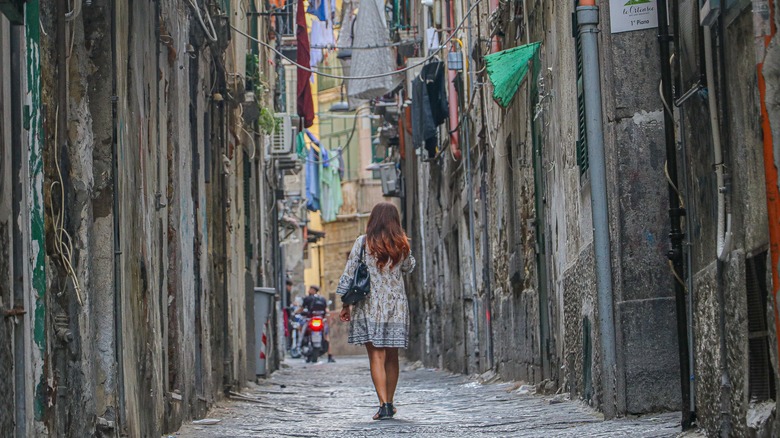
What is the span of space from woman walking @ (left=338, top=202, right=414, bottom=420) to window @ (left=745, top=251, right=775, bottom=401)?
468 centimetres

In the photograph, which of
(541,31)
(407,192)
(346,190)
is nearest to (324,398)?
(541,31)

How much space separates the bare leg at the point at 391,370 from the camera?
9.56m

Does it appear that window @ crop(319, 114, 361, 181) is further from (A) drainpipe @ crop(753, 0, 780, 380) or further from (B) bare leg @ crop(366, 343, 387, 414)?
(A) drainpipe @ crop(753, 0, 780, 380)

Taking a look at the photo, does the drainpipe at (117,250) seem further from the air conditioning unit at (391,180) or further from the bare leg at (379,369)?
the air conditioning unit at (391,180)

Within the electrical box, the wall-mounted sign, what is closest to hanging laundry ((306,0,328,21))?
the wall-mounted sign

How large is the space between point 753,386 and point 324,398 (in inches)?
325

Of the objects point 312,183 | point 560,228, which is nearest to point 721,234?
point 560,228

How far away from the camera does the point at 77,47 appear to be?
6270 mm

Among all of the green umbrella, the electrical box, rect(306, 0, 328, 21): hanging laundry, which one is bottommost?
the electrical box

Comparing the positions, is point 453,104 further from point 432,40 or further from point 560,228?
point 560,228

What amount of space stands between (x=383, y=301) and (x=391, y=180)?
72.9 feet

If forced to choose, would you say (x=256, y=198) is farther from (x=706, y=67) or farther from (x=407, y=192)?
(x=706, y=67)

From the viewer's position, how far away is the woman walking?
9.61 metres

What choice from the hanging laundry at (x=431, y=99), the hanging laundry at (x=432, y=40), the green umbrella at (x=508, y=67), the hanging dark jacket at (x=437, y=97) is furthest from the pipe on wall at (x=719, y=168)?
the hanging laundry at (x=432, y=40)
